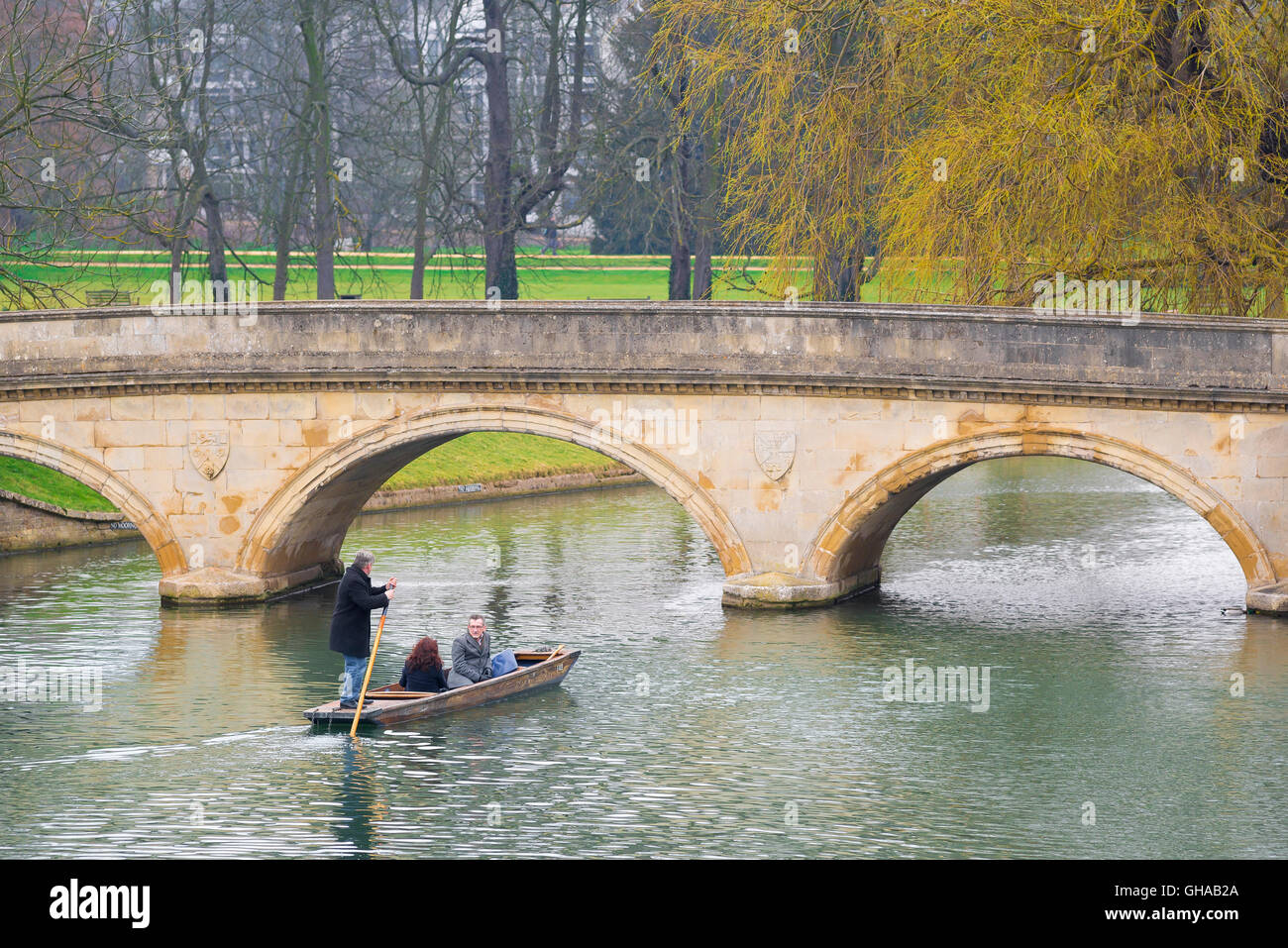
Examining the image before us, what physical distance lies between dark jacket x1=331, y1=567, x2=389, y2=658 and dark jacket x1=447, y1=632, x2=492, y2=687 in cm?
129

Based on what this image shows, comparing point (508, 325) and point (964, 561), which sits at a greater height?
point (508, 325)

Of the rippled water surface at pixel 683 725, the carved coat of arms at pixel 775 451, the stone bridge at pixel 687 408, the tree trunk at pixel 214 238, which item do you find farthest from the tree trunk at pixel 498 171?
the carved coat of arms at pixel 775 451

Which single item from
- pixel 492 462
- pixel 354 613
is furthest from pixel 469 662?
pixel 492 462

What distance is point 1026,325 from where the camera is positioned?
2402 cm

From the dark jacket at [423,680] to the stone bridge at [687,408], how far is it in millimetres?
5904

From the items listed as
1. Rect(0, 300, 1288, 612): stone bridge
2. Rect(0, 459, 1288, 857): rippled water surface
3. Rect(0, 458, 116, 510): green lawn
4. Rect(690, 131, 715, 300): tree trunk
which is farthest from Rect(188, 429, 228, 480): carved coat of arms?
Rect(690, 131, 715, 300): tree trunk

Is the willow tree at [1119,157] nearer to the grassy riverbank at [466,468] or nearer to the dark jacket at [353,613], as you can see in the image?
the dark jacket at [353,613]

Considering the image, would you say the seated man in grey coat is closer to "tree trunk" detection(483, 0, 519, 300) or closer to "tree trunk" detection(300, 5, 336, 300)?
"tree trunk" detection(483, 0, 519, 300)

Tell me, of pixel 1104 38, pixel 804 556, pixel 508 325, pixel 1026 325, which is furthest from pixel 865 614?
pixel 1104 38

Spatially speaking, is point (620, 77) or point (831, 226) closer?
point (831, 226)

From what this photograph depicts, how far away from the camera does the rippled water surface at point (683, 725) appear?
53.7 ft

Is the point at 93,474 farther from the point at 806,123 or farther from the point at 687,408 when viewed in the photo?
the point at 806,123

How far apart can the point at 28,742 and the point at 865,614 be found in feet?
35.4
